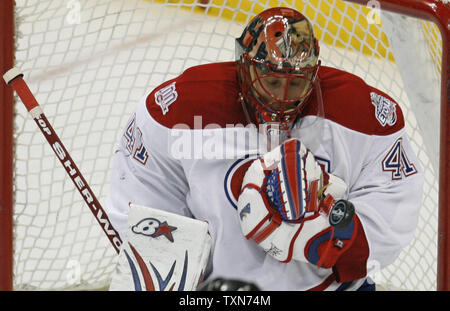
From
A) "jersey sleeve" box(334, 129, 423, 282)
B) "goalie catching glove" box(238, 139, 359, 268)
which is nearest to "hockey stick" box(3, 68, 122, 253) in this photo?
"goalie catching glove" box(238, 139, 359, 268)

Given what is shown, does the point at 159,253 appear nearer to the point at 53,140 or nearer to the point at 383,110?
the point at 53,140

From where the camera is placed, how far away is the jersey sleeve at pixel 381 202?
150 cm

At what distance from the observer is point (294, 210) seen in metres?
1.36

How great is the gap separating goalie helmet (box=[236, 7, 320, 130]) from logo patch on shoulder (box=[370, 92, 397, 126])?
0.50ft

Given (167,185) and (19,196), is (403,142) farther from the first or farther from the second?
(19,196)

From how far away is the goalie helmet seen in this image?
1410 millimetres

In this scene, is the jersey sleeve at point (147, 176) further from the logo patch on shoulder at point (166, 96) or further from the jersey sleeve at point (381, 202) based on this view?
the jersey sleeve at point (381, 202)

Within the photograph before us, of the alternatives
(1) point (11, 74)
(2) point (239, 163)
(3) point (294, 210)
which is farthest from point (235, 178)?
(1) point (11, 74)

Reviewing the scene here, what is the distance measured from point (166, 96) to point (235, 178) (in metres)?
0.20

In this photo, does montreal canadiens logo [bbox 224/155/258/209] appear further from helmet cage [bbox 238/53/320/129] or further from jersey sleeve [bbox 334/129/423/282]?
jersey sleeve [bbox 334/129/423/282]

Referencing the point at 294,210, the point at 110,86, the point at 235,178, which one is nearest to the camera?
the point at 294,210

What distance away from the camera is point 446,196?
5.27 feet
